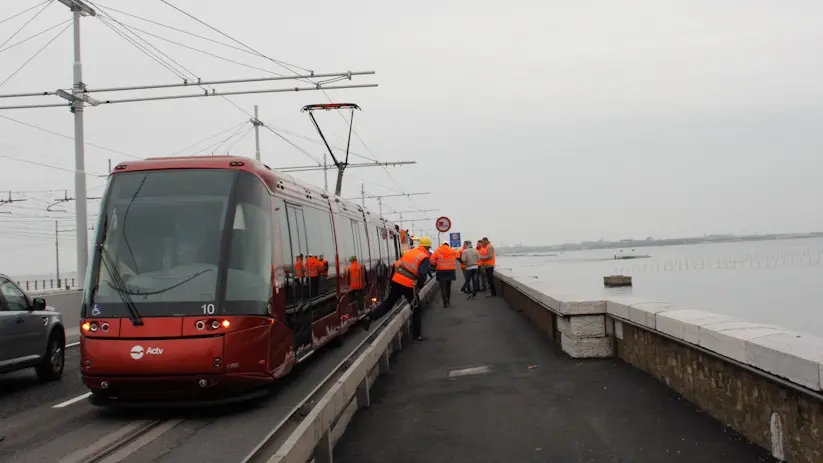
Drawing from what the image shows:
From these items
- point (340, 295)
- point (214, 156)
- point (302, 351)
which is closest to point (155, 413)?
point (302, 351)

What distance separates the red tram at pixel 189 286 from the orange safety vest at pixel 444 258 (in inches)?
446

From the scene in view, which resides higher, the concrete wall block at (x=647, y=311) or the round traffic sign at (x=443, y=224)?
the round traffic sign at (x=443, y=224)

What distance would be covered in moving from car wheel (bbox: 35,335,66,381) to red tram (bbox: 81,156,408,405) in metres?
3.18

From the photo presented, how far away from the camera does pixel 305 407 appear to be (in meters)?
6.60

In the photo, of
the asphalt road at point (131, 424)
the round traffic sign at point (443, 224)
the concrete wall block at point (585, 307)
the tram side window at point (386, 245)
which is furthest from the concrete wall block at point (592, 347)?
the round traffic sign at point (443, 224)

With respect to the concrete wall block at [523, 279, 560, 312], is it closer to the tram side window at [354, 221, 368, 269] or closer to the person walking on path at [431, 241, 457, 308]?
the tram side window at [354, 221, 368, 269]

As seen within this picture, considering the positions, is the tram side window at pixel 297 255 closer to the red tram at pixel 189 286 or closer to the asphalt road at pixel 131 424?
the red tram at pixel 189 286

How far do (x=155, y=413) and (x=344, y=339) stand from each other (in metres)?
7.44

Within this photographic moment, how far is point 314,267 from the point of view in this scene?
36.9 ft

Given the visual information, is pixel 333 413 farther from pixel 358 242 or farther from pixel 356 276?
pixel 358 242

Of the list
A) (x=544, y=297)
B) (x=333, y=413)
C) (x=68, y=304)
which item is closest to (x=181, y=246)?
(x=333, y=413)

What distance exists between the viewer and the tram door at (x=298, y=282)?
9.48 m

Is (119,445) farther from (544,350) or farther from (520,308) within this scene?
(520,308)

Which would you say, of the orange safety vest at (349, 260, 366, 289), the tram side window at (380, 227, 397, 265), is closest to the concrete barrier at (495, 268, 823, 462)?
the orange safety vest at (349, 260, 366, 289)
